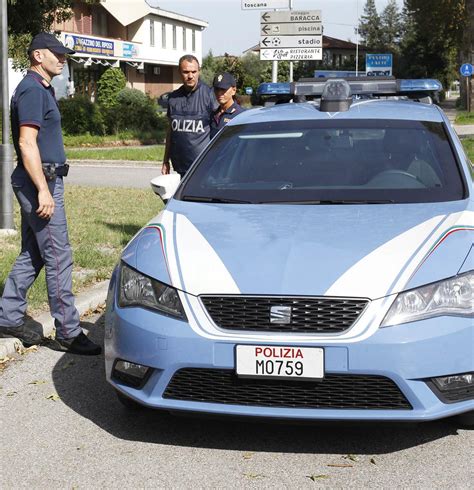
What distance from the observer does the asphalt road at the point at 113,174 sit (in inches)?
667

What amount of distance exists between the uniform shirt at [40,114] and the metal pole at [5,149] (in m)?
3.97

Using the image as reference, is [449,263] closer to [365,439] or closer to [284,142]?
[365,439]

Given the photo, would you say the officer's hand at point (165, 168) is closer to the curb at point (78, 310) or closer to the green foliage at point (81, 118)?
the curb at point (78, 310)

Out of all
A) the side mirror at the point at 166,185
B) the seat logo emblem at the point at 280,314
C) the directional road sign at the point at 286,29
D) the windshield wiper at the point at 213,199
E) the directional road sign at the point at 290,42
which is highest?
the directional road sign at the point at 286,29

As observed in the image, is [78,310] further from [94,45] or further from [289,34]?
[94,45]

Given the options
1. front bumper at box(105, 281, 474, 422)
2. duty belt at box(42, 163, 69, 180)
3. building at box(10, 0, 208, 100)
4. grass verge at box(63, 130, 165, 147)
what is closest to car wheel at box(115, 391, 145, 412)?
front bumper at box(105, 281, 474, 422)

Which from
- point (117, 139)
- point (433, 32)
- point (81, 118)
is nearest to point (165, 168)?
point (117, 139)

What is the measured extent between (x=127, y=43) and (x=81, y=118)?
1028 inches

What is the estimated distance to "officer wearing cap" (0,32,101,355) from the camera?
5414mm

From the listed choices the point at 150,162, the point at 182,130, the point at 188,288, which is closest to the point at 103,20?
the point at 150,162

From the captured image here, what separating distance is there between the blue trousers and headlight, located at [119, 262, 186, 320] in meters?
1.32

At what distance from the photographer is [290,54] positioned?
2236 centimetres

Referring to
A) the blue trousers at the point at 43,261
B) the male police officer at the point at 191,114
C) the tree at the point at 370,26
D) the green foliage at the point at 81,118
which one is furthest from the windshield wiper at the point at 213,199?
the tree at the point at 370,26

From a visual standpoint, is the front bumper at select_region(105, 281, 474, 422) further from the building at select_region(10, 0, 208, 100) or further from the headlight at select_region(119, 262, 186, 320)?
the building at select_region(10, 0, 208, 100)
